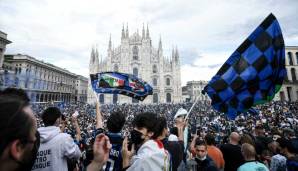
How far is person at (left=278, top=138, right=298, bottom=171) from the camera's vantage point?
9.88 ft

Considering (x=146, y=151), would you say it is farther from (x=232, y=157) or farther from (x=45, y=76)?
(x=45, y=76)

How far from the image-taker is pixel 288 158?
318cm

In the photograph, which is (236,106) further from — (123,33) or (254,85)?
(123,33)

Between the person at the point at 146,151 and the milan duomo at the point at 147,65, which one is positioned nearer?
the person at the point at 146,151

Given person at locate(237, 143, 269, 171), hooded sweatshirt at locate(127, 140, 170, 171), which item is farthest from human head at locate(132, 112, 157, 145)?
person at locate(237, 143, 269, 171)

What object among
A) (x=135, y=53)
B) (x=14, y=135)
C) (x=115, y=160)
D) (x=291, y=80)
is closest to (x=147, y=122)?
(x=115, y=160)

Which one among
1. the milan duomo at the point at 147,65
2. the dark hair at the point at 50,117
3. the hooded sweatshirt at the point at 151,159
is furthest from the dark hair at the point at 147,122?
the milan duomo at the point at 147,65

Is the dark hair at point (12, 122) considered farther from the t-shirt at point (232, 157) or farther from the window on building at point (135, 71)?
the window on building at point (135, 71)

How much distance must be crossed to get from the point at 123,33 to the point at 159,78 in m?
15.0

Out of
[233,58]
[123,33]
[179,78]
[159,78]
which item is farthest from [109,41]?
[233,58]

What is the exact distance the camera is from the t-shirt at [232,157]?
12.0 ft

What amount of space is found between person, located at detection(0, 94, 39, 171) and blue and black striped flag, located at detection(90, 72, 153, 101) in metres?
5.35

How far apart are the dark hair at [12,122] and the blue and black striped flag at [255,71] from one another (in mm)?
3782

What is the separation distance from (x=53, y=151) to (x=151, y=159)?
1.27 metres
